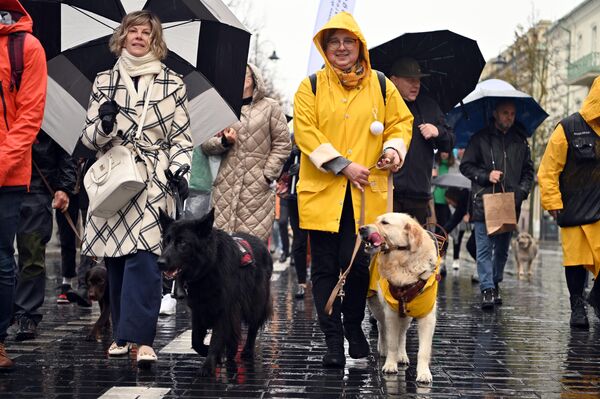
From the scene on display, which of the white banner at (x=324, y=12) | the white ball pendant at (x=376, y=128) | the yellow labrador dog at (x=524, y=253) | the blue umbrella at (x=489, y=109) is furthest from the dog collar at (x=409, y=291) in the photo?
the yellow labrador dog at (x=524, y=253)

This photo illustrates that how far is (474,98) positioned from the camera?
11828 mm

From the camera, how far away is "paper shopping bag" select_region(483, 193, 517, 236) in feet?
36.8

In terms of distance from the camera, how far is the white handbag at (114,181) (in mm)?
6422

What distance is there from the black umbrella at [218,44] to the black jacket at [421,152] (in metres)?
1.82

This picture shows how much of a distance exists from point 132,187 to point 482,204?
6.06 m

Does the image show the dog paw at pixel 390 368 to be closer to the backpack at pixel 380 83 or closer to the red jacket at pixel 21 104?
the backpack at pixel 380 83

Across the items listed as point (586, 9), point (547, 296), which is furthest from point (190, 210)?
point (586, 9)

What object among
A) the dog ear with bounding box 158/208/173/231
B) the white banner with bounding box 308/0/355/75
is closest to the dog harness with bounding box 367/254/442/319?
the dog ear with bounding box 158/208/173/231

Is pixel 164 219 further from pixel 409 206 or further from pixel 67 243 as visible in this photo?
pixel 67 243

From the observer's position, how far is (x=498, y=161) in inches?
452

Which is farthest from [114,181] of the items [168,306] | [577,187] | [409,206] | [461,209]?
[461,209]

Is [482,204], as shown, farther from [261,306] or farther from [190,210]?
[261,306]

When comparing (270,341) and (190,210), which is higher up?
(190,210)

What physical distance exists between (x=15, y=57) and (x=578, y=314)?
5853 mm
